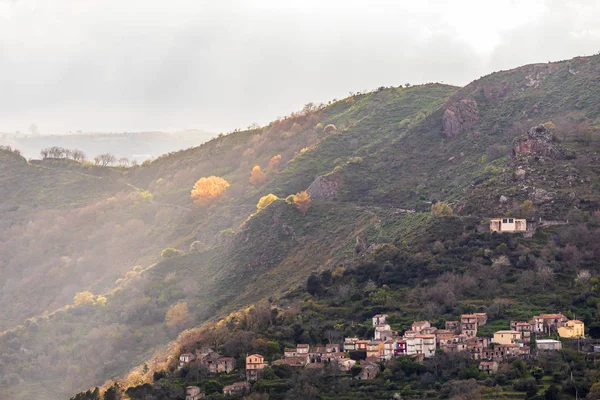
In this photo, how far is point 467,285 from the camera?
3191 inches

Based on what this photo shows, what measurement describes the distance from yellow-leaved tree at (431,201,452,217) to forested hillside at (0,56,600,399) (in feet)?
1.68

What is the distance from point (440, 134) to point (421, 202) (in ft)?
51.4

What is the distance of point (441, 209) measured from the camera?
94.7 metres

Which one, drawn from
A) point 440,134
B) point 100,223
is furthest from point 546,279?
point 100,223

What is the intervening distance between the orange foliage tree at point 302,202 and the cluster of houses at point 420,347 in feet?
116

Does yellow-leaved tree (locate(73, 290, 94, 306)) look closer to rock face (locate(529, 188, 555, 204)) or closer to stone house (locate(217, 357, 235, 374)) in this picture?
stone house (locate(217, 357, 235, 374))

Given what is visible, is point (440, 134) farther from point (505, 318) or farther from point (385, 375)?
point (385, 375)

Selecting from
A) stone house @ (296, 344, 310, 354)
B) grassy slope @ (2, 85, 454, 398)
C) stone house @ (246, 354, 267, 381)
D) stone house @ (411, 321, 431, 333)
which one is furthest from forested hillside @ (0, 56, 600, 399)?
stone house @ (246, 354, 267, 381)

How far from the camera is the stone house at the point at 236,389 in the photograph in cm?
6906

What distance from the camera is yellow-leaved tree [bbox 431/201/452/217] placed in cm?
9266

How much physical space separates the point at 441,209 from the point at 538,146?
850 centimetres

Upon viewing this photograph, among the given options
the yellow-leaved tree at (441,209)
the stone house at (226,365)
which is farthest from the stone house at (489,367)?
the yellow-leaved tree at (441,209)

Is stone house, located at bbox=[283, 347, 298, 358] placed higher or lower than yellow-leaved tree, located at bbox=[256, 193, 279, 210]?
lower

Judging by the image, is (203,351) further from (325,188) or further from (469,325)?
(325,188)
